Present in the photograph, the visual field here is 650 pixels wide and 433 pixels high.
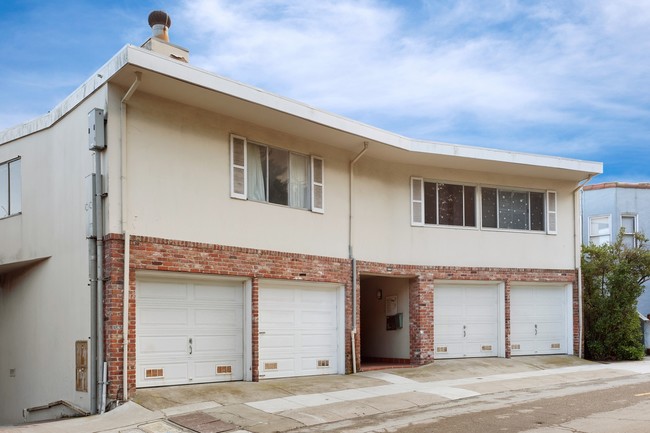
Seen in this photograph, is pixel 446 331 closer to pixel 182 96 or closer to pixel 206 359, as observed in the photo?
pixel 206 359

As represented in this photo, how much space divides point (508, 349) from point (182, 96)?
11.4m

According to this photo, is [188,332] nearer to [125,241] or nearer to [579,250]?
[125,241]

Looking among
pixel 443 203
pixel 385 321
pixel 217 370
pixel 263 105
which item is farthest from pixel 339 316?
pixel 263 105

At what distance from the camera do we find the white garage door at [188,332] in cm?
1350

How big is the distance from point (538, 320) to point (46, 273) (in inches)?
523

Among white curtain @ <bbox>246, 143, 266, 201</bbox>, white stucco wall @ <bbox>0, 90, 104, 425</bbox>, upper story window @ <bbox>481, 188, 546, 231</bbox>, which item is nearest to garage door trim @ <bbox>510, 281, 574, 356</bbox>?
upper story window @ <bbox>481, 188, 546, 231</bbox>

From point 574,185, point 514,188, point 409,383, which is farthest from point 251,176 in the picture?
point 574,185

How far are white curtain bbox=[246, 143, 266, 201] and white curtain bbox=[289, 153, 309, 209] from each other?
890 millimetres

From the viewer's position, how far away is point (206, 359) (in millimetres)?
14398

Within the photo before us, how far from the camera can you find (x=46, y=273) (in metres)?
15.1

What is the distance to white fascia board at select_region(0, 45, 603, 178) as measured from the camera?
12484 millimetres

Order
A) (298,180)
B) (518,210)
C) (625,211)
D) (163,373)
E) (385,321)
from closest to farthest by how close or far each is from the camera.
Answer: (163,373) < (298,180) < (385,321) < (518,210) < (625,211)

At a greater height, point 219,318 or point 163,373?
point 219,318

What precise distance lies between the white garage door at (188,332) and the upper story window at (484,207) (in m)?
6.32
